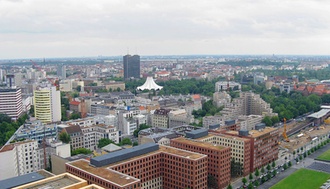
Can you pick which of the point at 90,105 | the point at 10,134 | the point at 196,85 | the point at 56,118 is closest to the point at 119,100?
the point at 90,105

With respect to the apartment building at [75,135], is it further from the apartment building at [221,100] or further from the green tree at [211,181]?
the apartment building at [221,100]

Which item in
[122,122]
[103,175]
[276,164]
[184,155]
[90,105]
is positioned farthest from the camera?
[90,105]

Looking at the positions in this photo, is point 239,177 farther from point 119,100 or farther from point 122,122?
point 119,100

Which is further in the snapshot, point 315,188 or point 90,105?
point 90,105

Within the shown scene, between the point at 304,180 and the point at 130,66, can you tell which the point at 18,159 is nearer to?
the point at 304,180

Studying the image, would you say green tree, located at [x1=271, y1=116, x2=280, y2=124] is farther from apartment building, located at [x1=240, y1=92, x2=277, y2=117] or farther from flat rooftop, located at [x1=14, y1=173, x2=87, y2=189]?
flat rooftop, located at [x1=14, y1=173, x2=87, y2=189]

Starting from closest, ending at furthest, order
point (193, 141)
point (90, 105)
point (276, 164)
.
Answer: point (193, 141) < point (276, 164) < point (90, 105)

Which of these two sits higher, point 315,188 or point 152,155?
point 152,155

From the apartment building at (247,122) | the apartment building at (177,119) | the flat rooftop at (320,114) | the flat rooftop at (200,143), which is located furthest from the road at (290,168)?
the apartment building at (177,119)
